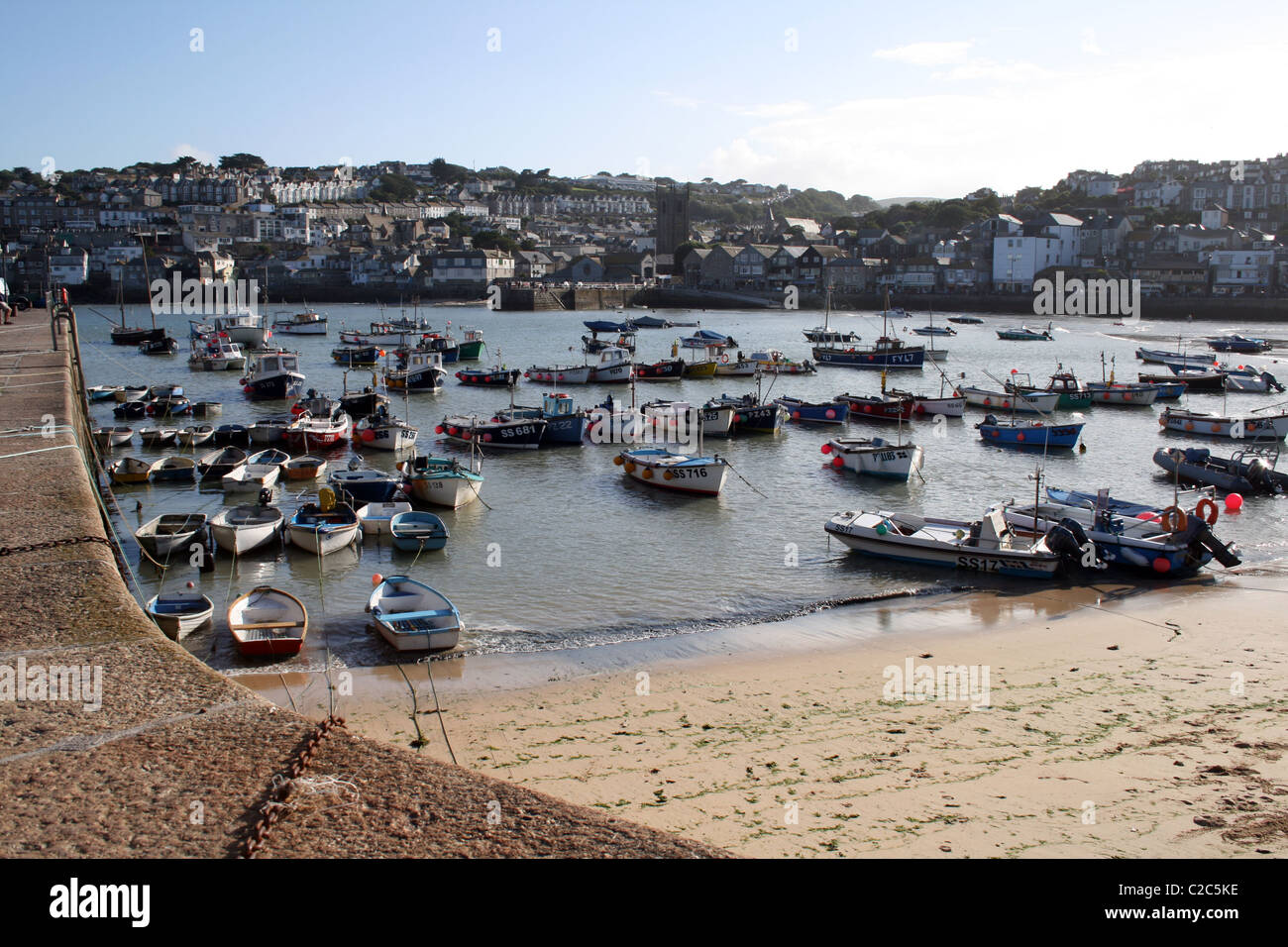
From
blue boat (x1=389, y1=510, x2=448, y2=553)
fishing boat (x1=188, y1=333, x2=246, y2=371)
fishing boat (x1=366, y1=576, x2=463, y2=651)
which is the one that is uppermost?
fishing boat (x1=188, y1=333, x2=246, y2=371)

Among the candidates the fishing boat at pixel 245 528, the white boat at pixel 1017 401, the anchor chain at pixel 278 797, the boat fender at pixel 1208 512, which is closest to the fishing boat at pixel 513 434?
the fishing boat at pixel 245 528

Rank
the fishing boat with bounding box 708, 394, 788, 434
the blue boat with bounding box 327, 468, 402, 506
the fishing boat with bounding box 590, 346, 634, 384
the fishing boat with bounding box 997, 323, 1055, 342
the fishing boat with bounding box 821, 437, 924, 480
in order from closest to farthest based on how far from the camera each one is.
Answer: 1. the blue boat with bounding box 327, 468, 402, 506
2. the fishing boat with bounding box 821, 437, 924, 480
3. the fishing boat with bounding box 708, 394, 788, 434
4. the fishing boat with bounding box 590, 346, 634, 384
5. the fishing boat with bounding box 997, 323, 1055, 342

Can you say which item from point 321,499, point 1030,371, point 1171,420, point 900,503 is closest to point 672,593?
point 321,499

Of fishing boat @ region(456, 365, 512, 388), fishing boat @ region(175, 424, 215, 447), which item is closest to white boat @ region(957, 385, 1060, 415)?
fishing boat @ region(456, 365, 512, 388)

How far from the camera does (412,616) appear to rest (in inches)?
513

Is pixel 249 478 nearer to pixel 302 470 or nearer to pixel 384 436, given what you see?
pixel 302 470

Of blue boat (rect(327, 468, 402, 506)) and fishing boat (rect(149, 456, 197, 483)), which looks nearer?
blue boat (rect(327, 468, 402, 506))

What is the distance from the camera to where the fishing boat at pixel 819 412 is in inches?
1368

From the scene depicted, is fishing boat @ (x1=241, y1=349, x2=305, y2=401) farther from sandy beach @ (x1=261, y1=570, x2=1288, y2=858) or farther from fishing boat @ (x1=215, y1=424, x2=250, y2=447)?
sandy beach @ (x1=261, y1=570, x2=1288, y2=858)

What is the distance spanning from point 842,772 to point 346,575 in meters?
10.1

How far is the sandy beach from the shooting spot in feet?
25.3

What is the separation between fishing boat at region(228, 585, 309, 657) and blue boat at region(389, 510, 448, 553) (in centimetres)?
427
